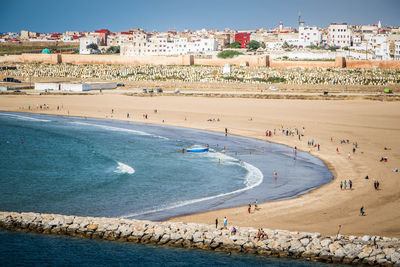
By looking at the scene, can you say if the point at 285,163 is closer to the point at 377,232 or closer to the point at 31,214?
the point at 377,232

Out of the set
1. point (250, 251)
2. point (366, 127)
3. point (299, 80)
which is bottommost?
point (250, 251)

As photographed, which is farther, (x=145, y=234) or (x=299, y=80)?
(x=299, y=80)

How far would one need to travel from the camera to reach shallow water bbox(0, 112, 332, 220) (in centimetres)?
2319

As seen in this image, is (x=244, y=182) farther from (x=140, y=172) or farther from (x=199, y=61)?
(x=199, y=61)

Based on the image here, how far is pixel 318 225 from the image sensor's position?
19797 mm

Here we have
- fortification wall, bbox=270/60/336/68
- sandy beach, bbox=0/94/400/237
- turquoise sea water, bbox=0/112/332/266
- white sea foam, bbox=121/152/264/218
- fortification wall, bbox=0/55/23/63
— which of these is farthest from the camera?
fortification wall, bbox=0/55/23/63

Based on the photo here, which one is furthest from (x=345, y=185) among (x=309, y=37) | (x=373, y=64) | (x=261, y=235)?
(x=309, y=37)

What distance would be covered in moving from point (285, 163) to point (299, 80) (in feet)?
153

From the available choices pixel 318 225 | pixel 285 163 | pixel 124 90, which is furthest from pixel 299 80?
pixel 318 225

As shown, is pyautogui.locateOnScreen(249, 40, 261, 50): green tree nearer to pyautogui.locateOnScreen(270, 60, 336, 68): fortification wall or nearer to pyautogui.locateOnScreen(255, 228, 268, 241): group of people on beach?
pyautogui.locateOnScreen(270, 60, 336, 68): fortification wall

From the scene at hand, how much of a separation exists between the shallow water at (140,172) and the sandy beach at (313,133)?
1.75 m

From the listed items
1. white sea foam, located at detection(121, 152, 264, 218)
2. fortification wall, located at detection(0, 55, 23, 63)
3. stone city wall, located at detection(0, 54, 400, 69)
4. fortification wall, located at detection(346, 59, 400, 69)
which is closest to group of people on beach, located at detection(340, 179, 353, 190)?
white sea foam, located at detection(121, 152, 264, 218)

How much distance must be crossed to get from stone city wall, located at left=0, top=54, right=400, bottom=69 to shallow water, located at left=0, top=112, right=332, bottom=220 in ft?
164

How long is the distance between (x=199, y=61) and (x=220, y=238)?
268 ft
